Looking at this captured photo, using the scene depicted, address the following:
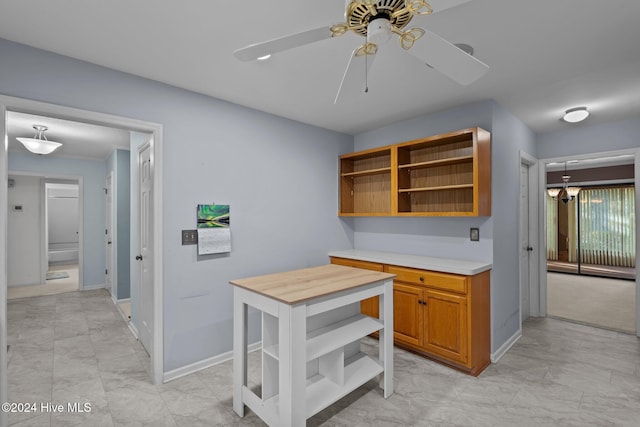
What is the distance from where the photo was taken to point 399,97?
291cm

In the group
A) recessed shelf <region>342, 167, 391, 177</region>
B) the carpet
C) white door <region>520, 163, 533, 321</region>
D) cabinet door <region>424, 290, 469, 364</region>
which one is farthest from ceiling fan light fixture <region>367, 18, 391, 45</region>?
the carpet

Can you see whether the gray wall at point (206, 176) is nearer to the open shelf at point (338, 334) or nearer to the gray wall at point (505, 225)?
the open shelf at point (338, 334)

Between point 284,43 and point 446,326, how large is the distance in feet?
8.63

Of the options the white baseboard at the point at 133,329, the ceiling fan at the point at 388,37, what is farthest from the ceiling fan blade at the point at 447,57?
the white baseboard at the point at 133,329

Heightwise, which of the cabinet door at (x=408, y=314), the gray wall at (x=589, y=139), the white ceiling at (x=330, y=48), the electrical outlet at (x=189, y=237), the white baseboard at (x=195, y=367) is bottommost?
the white baseboard at (x=195, y=367)

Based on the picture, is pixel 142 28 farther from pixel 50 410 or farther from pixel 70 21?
pixel 50 410

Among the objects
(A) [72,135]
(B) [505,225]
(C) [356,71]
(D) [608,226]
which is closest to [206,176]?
(C) [356,71]

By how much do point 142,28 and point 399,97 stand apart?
2127 millimetres

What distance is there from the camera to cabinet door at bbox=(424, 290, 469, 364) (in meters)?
2.65

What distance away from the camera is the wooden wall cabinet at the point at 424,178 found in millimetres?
2852

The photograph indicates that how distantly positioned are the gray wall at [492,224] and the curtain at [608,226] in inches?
220

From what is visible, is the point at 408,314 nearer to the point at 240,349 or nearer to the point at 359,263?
the point at 359,263

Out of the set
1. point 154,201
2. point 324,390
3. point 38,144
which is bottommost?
point 324,390

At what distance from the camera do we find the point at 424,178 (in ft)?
11.5
